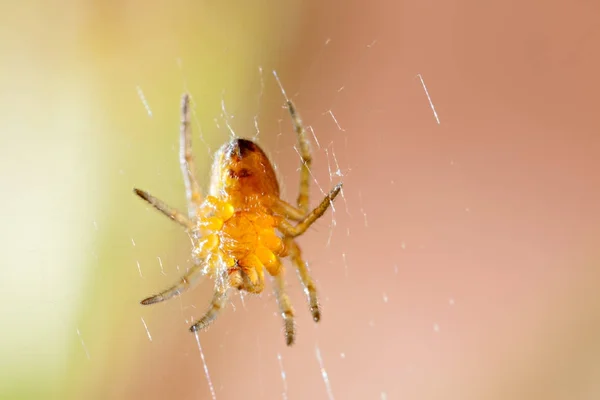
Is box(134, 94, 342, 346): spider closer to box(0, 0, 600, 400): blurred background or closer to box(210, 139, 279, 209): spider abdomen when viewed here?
box(210, 139, 279, 209): spider abdomen

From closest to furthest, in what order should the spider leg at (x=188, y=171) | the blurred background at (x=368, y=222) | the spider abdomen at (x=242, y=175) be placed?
the spider abdomen at (x=242, y=175) → the spider leg at (x=188, y=171) → the blurred background at (x=368, y=222)

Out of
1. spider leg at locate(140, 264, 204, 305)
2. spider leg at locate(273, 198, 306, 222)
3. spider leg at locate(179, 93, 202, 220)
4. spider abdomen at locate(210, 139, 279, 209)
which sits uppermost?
spider leg at locate(179, 93, 202, 220)

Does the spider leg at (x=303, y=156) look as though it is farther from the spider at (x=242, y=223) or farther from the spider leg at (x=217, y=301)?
the spider leg at (x=217, y=301)

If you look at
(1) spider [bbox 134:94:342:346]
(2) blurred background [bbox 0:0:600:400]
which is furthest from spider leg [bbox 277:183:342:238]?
(2) blurred background [bbox 0:0:600:400]

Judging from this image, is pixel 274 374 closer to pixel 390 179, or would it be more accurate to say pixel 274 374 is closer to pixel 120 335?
pixel 120 335

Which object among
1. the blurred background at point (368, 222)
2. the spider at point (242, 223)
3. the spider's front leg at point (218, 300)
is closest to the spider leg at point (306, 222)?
the spider at point (242, 223)
